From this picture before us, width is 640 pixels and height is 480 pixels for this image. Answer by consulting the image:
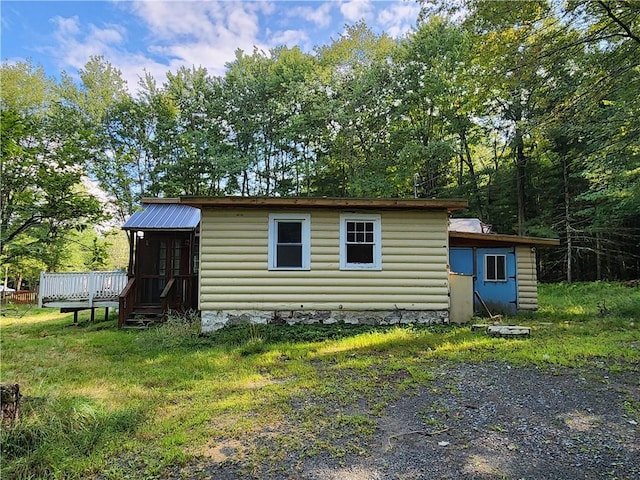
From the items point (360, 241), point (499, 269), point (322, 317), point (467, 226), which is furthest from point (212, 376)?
point (467, 226)

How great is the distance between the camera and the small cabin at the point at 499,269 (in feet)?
33.3

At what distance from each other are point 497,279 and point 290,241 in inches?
235

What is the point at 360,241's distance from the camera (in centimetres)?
801

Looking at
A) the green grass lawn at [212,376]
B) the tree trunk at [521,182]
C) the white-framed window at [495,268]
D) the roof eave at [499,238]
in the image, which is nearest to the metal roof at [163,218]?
the green grass lawn at [212,376]

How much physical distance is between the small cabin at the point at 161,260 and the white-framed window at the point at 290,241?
9.86 feet

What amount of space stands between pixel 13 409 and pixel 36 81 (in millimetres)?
19682

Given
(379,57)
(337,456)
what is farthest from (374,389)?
(379,57)

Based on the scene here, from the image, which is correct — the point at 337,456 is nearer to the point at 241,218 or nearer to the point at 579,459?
the point at 579,459

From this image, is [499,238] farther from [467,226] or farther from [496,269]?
[467,226]

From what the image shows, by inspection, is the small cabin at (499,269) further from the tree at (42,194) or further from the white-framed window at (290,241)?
the tree at (42,194)

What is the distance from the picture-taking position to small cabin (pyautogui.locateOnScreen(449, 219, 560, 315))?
33.3 feet

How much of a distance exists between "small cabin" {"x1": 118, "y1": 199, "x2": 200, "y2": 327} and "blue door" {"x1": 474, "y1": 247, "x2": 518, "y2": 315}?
762 centimetres

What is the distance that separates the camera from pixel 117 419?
343 cm

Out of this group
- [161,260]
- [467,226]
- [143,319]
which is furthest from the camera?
[467,226]
